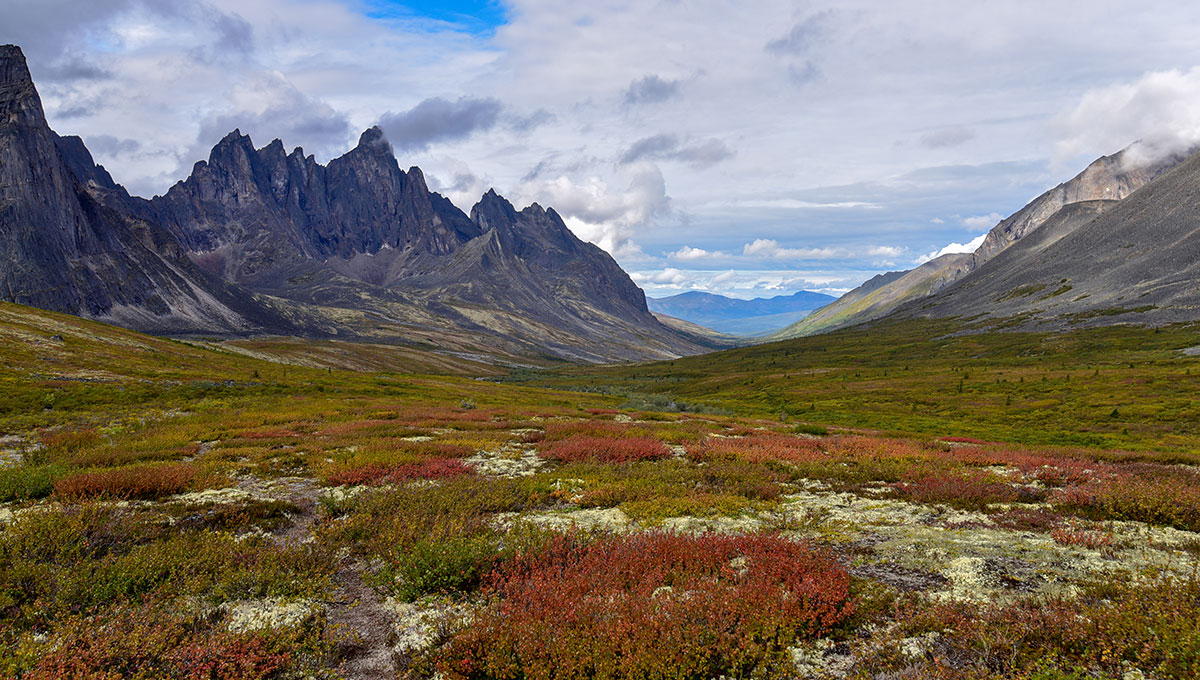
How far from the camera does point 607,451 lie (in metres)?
19.7

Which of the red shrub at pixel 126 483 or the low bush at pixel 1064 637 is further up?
the low bush at pixel 1064 637

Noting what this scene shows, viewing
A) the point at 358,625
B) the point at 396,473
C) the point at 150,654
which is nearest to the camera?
the point at 150,654

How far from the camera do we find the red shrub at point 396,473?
14875 mm

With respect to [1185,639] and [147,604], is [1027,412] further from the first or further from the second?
[147,604]

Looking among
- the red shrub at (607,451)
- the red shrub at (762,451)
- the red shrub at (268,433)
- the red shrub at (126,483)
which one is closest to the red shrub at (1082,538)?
the red shrub at (762,451)

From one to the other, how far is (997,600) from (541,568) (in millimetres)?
6944

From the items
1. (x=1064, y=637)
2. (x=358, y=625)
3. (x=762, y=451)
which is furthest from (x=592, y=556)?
(x=762, y=451)

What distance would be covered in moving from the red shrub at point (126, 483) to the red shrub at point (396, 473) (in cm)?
365

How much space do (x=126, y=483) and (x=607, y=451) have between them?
14.0 m

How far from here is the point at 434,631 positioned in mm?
7152

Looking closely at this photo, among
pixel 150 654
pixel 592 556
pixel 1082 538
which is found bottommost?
pixel 150 654

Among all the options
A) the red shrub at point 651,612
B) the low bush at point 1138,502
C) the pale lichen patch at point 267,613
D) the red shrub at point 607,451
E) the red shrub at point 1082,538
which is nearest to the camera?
the red shrub at point 651,612

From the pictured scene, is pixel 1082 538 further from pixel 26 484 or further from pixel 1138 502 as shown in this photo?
pixel 26 484

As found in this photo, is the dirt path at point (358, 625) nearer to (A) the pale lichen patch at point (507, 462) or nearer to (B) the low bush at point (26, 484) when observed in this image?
(B) the low bush at point (26, 484)
